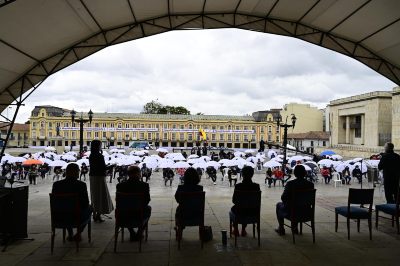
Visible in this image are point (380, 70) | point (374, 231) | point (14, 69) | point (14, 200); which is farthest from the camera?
point (380, 70)

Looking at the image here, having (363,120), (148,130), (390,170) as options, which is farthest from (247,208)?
(148,130)

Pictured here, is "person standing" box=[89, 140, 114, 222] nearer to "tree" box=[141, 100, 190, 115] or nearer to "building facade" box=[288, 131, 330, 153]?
"building facade" box=[288, 131, 330, 153]

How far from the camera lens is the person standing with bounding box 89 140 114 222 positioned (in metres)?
7.25

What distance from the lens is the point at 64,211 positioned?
5562 mm

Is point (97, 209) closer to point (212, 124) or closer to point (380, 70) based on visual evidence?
point (380, 70)

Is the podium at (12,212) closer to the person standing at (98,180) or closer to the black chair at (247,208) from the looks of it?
the person standing at (98,180)

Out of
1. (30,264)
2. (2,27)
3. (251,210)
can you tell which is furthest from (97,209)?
(2,27)

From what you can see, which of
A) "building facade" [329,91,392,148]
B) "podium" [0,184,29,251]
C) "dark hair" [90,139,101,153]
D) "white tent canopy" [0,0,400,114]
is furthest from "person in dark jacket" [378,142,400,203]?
"building facade" [329,91,392,148]

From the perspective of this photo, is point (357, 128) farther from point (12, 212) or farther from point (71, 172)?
point (12, 212)

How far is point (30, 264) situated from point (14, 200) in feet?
4.21

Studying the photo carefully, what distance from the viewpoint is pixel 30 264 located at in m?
4.98

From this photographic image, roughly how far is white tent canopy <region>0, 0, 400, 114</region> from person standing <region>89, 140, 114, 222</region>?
2.90 meters

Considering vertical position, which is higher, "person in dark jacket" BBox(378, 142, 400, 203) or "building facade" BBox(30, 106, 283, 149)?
"building facade" BBox(30, 106, 283, 149)

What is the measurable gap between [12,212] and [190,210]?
2.82 m
